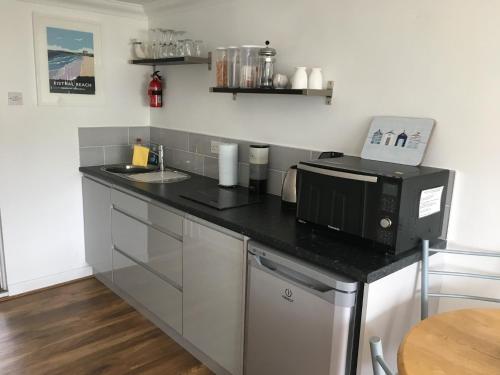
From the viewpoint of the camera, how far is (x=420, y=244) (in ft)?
5.85

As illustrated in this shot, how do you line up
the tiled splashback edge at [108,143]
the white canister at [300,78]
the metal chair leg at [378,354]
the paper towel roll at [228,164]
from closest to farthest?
the metal chair leg at [378,354]
the white canister at [300,78]
the paper towel roll at [228,164]
the tiled splashback edge at [108,143]

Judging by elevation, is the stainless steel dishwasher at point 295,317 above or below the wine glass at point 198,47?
below

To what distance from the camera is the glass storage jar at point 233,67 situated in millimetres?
2590

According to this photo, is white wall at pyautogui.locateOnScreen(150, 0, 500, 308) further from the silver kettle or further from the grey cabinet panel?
the grey cabinet panel

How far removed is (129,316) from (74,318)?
36cm

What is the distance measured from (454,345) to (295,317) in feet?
2.06

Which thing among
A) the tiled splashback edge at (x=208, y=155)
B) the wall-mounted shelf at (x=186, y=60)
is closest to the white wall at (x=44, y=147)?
the tiled splashback edge at (x=208, y=155)

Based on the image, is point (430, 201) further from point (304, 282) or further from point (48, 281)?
point (48, 281)

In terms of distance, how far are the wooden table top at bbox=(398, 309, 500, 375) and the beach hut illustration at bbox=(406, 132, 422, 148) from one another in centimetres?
76

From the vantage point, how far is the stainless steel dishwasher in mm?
1604

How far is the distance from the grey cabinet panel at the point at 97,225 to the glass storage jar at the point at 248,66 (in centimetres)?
125

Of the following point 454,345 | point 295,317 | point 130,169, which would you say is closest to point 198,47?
point 130,169

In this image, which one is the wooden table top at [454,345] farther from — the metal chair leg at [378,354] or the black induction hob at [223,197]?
the black induction hob at [223,197]

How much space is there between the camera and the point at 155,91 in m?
3.43
